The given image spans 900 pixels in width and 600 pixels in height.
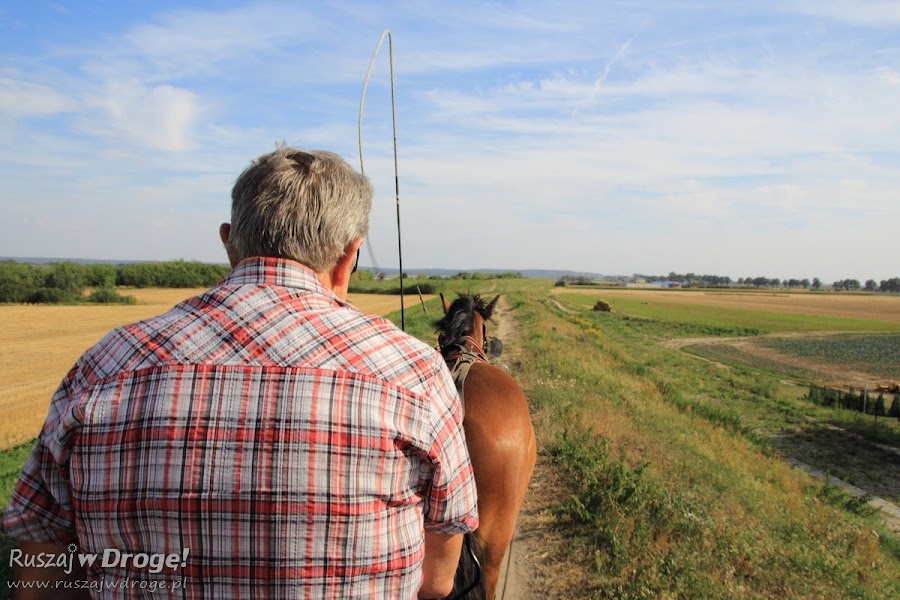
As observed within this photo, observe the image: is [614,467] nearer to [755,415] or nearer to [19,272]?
[755,415]

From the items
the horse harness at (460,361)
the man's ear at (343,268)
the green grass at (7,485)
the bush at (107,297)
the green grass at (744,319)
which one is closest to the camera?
the man's ear at (343,268)

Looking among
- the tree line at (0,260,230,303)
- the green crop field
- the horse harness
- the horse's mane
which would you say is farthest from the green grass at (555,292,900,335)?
the horse harness

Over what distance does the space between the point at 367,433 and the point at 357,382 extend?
4.6 inches

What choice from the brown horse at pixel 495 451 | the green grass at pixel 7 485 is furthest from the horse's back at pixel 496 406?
the green grass at pixel 7 485

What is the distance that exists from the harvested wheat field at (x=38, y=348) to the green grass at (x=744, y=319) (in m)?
51.2

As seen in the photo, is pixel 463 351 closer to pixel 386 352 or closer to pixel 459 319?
pixel 459 319

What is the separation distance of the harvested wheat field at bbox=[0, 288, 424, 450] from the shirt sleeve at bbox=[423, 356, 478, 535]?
10224 millimetres

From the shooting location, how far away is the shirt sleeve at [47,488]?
123 cm

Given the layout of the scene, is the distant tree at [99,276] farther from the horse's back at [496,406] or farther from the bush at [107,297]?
the horse's back at [496,406]

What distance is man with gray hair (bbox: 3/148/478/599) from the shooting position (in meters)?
1.18

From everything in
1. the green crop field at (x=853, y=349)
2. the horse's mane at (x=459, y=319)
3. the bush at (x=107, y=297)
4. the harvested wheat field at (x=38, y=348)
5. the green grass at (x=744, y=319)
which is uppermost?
the horse's mane at (x=459, y=319)

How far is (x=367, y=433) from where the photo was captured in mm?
1239

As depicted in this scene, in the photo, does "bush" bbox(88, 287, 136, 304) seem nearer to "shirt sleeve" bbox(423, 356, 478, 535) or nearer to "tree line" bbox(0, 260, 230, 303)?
"tree line" bbox(0, 260, 230, 303)

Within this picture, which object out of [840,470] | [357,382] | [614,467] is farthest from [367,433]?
[840,470]
